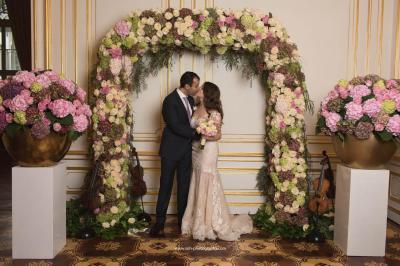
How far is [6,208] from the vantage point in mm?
6543

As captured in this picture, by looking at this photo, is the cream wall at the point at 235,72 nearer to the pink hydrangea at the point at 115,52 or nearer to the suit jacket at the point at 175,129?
the pink hydrangea at the point at 115,52

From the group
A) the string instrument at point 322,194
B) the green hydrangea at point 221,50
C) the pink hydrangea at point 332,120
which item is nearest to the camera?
the pink hydrangea at point 332,120

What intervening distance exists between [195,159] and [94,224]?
1.48 metres

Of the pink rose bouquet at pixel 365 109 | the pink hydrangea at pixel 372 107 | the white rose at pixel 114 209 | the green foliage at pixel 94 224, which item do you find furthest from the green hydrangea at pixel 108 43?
the pink hydrangea at pixel 372 107

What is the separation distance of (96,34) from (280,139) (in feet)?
9.99

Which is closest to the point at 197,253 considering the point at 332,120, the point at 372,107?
the point at 332,120

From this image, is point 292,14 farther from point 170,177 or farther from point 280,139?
point 170,177

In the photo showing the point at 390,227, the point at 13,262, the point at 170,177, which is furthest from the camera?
the point at 390,227

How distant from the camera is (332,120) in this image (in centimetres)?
443

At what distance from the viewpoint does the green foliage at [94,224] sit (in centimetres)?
513

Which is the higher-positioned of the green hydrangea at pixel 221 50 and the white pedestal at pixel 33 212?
the green hydrangea at pixel 221 50

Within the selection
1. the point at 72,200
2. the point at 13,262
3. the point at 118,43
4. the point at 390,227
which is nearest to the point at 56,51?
the point at 118,43

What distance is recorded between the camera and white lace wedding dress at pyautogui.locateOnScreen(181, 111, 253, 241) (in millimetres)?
5020

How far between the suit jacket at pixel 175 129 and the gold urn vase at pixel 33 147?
1.26m
